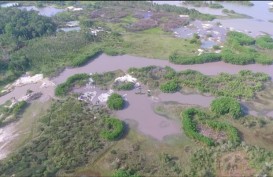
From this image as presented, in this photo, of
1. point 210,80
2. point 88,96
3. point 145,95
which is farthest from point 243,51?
point 88,96

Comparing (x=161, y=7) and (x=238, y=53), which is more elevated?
(x=161, y=7)

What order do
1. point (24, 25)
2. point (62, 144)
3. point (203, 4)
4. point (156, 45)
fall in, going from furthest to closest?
1. point (203, 4)
2. point (24, 25)
3. point (156, 45)
4. point (62, 144)

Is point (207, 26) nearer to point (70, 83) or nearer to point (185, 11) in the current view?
point (185, 11)

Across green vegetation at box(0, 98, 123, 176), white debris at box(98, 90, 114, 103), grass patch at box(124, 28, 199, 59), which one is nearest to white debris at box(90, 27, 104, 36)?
grass patch at box(124, 28, 199, 59)

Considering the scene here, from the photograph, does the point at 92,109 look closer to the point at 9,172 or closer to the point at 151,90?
the point at 151,90

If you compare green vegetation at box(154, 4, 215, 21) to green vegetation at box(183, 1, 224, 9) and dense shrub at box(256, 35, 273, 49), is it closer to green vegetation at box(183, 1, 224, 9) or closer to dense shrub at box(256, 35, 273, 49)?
green vegetation at box(183, 1, 224, 9)

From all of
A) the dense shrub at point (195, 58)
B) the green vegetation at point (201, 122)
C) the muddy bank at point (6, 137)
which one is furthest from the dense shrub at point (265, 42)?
the muddy bank at point (6, 137)

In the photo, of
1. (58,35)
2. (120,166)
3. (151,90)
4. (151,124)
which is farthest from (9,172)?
(58,35)

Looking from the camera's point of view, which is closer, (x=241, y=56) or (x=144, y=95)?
(x=144, y=95)

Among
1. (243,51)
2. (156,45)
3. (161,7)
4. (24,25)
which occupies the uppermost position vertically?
(161,7)
